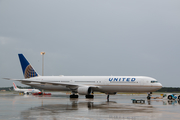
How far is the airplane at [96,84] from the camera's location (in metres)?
41.0

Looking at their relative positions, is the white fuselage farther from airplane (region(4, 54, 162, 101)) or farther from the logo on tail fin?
the logo on tail fin

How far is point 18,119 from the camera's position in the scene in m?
14.0

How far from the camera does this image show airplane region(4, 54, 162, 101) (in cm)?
4100

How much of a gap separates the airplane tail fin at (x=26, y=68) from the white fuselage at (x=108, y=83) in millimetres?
2963

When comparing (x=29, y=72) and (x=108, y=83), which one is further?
(x=29, y=72)

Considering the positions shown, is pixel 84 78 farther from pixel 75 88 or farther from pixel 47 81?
pixel 47 81

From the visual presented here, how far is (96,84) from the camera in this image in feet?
143

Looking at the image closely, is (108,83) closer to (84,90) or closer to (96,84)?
(96,84)

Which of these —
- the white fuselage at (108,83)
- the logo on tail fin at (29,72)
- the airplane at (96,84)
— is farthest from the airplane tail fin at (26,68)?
the white fuselage at (108,83)

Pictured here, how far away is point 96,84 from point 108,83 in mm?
2428

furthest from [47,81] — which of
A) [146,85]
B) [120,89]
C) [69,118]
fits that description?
[69,118]

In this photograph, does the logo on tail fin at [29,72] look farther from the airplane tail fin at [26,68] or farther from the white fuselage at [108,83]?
the white fuselage at [108,83]

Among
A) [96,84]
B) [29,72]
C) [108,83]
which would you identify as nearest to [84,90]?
[96,84]

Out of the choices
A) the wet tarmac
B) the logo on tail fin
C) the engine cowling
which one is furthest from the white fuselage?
the wet tarmac
